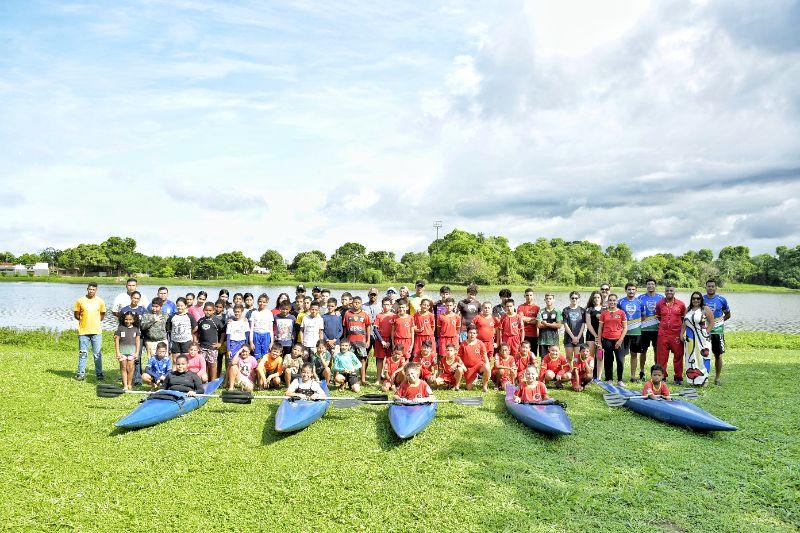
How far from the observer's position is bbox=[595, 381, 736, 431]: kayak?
278 inches

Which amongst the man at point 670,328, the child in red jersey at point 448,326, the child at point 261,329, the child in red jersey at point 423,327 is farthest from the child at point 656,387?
the child at point 261,329

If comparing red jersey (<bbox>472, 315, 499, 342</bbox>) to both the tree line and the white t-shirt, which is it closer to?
the white t-shirt

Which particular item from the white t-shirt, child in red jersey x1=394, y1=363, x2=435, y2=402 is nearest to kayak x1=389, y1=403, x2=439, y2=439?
child in red jersey x1=394, y1=363, x2=435, y2=402

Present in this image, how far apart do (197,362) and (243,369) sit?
0.83 metres

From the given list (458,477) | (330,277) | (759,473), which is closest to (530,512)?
(458,477)

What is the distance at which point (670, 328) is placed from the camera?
10062 millimetres

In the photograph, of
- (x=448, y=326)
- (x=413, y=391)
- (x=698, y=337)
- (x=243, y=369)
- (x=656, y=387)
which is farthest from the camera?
(x=698, y=337)

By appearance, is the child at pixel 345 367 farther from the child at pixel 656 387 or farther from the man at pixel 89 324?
the child at pixel 656 387

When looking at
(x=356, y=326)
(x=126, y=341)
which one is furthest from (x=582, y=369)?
(x=126, y=341)

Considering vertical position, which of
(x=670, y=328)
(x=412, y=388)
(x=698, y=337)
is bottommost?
(x=412, y=388)

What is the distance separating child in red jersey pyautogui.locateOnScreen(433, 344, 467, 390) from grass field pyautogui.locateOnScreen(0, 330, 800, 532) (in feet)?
3.85

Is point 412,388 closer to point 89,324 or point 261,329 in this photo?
point 261,329

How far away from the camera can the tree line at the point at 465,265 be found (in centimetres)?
7019

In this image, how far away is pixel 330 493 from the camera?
17.9 ft
